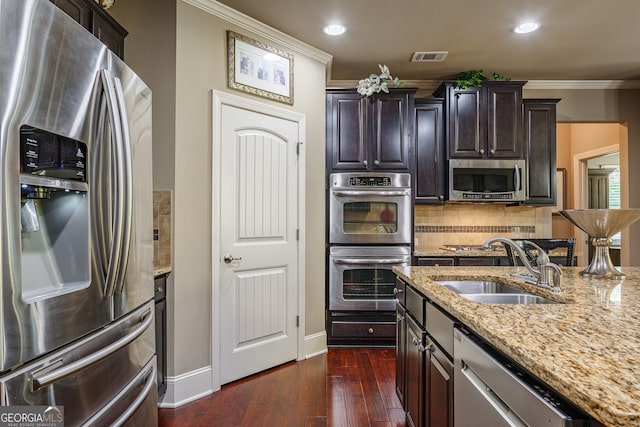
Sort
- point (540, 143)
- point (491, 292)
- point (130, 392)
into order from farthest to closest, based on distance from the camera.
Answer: point (540, 143) < point (491, 292) < point (130, 392)

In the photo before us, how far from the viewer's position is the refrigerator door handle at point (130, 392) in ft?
4.18

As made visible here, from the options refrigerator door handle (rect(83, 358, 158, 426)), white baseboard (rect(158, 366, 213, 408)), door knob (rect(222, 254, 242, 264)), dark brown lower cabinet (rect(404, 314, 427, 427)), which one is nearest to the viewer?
refrigerator door handle (rect(83, 358, 158, 426))

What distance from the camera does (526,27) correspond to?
3082 millimetres

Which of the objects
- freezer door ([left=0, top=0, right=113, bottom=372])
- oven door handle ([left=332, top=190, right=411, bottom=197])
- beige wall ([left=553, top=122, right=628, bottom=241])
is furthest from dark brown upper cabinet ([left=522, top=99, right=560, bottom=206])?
freezer door ([left=0, top=0, right=113, bottom=372])

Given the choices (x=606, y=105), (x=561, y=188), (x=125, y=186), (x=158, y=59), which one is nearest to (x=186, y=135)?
(x=158, y=59)

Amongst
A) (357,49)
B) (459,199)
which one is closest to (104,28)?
(357,49)

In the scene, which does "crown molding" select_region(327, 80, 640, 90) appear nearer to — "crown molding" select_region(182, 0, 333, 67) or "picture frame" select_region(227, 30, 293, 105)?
"crown molding" select_region(182, 0, 333, 67)

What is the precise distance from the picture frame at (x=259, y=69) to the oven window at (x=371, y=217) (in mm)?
1161

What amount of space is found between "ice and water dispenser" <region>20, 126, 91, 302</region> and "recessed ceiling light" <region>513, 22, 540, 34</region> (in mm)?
3255

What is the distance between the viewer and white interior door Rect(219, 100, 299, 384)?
2793 mm

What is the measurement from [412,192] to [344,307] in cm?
129

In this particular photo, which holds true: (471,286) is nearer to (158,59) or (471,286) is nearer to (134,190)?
(134,190)

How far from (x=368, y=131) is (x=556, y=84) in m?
2.37

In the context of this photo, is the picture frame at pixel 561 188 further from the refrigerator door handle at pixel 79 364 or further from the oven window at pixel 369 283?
the refrigerator door handle at pixel 79 364
